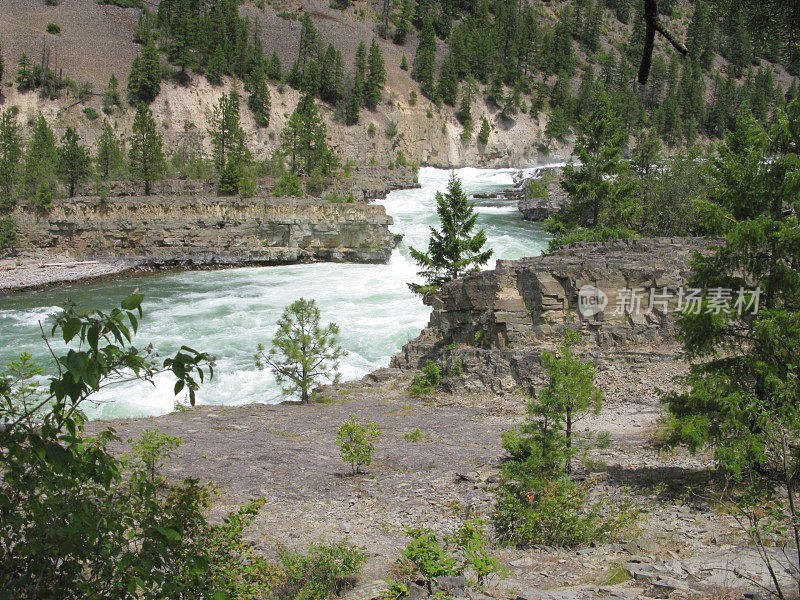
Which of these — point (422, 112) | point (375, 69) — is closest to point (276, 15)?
point (375, 69)

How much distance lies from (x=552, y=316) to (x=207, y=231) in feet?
105

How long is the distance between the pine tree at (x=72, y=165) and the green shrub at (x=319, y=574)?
49013mm

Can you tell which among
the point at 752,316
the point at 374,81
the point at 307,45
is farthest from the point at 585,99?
the point at 752,316

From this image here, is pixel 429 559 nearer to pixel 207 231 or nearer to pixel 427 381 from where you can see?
pixel 427 381

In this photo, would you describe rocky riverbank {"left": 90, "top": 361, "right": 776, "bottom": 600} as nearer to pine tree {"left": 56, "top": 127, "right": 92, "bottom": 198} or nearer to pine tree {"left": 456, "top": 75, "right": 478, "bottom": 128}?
pine tree {"left": 56, "top": 127, "right": 92, "bottom": 198}

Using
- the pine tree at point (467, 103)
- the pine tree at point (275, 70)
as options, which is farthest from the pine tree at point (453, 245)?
the pine tree at point (467, 103)

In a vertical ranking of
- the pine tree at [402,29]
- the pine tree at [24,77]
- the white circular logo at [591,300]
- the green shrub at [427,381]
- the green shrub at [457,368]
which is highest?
the pine tree at [402,29]

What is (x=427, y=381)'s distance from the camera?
18328 mm

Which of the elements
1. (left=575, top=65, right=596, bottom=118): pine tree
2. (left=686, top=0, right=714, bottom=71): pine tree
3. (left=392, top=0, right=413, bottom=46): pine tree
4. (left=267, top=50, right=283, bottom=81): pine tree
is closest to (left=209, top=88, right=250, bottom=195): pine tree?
(left=267, top=50, right=283, bottom=81): pine tree

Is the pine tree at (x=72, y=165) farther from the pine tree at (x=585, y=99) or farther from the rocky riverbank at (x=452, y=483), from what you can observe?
the pine tree at (x=585, y=99)

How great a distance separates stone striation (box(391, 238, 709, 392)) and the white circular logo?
12 cm

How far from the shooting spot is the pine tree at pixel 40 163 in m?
45.4

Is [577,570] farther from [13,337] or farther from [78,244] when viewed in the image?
[78,244]

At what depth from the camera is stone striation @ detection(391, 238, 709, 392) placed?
56.1 feet
